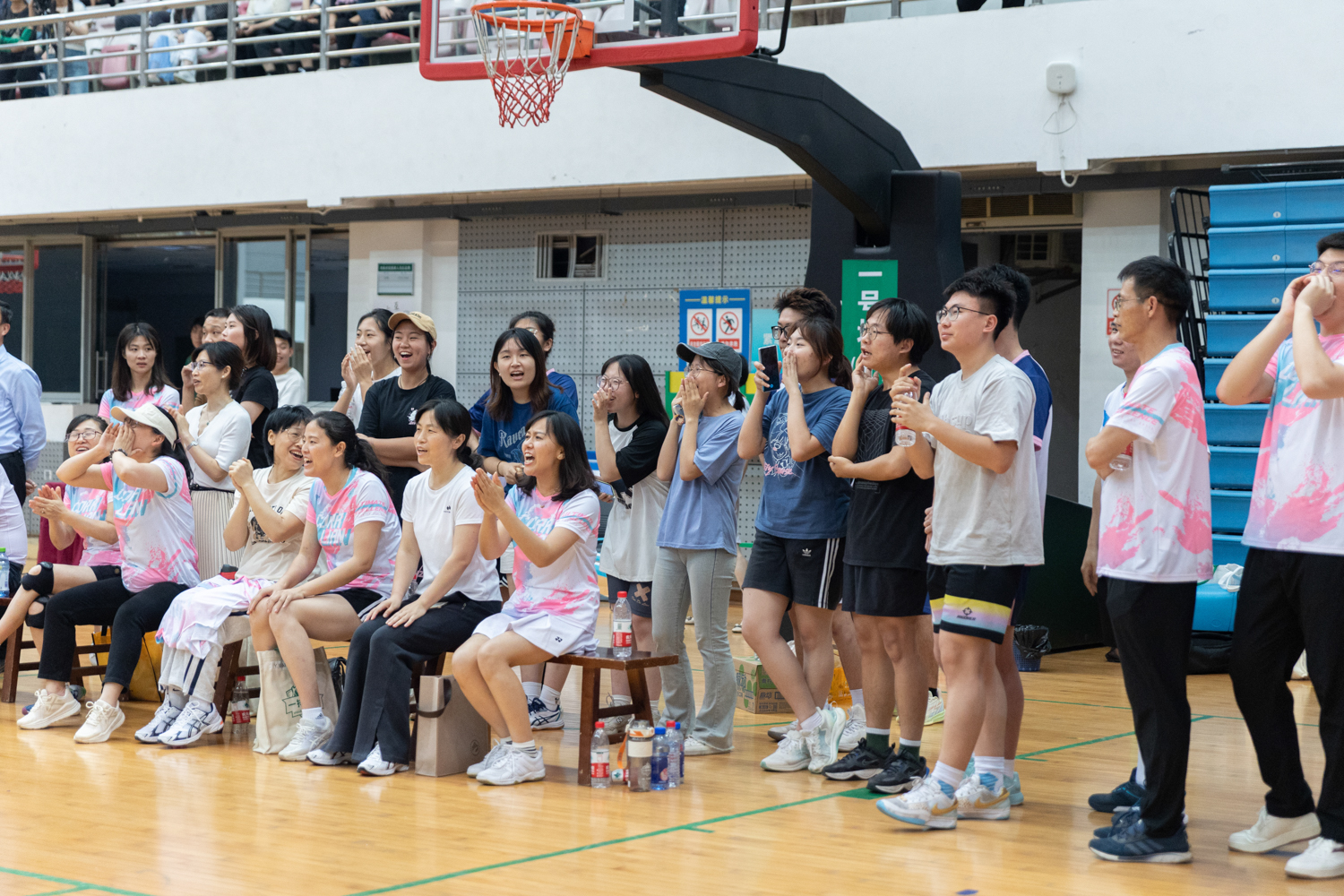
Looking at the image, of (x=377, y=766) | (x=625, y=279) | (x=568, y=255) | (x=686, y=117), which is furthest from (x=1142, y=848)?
(x=568, y=255)

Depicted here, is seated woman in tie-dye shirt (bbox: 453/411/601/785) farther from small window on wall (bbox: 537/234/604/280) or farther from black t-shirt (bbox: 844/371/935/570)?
small window on wall (bbox: 537/234/604/280)

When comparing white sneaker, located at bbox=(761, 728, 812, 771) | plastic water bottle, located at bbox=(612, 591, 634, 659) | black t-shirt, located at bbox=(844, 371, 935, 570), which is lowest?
white sneaker, located at bbox=(761, 728, 812, 771)

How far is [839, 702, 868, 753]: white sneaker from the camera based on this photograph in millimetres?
5418

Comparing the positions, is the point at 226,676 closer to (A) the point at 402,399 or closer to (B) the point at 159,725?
(B) the point at 159,725

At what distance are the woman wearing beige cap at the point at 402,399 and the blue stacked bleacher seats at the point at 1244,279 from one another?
4.71 meters

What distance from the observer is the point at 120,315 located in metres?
14.6

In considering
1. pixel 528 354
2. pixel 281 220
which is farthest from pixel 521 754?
pixel 281 220

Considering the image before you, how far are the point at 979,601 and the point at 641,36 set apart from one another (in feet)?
9.94

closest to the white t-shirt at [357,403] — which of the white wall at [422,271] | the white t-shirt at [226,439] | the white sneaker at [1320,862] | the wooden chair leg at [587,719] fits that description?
the white t-shirt at [226,439]

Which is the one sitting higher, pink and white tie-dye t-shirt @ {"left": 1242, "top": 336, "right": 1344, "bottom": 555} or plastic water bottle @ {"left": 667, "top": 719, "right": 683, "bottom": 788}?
pink and white tie-dye t-shirt @ {"left": 1242, "top": 336, "right": 1344, "bottom": 555}

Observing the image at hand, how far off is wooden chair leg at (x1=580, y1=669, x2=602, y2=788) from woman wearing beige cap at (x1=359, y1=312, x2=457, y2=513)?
1.65 m

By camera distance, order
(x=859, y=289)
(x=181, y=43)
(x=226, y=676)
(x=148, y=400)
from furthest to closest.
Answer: (x=181, y=43) → (x=859, y=289) → (x=148, y=400) → (x=226, y=676)

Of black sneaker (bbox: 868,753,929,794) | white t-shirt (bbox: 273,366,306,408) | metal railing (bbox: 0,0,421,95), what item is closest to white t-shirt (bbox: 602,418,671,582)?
black sneaker (bbox: 868,753,929,794)

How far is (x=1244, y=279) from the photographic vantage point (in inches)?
335
